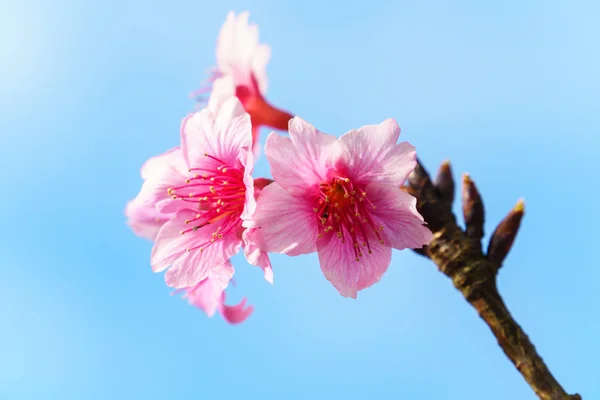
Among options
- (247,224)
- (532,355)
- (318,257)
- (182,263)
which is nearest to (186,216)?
(182,263)

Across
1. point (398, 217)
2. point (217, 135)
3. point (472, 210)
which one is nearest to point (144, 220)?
point (217, 135)

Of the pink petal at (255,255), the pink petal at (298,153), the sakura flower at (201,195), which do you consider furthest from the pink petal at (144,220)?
the pink petal at (298,153)

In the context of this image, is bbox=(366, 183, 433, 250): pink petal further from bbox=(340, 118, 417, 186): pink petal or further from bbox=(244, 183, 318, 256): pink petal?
bbox=(244, 183, 318, 256): pink petal

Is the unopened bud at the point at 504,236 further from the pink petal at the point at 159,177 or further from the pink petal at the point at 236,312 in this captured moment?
the pink petal at the point at 159,177

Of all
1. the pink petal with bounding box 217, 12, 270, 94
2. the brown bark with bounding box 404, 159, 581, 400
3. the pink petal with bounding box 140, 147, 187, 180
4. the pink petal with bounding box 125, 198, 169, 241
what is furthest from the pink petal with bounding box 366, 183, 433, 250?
the pink petal with bounding box 217, 12, 270, 94

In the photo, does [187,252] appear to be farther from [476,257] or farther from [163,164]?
[476,257]

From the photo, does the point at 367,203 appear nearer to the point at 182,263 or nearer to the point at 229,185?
the point at 229,185
